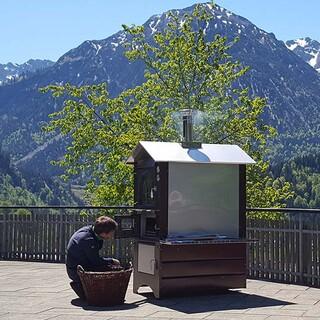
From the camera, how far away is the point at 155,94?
2553 cm

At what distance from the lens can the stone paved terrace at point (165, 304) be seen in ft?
27.6

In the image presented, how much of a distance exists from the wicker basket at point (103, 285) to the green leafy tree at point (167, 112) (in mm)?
13474

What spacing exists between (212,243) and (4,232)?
717 cm

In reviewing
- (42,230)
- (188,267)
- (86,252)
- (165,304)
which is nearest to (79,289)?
(86,252)

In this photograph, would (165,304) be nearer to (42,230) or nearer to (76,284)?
(76,284)

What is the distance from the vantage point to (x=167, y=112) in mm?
24219

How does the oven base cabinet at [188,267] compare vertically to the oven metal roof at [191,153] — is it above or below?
below

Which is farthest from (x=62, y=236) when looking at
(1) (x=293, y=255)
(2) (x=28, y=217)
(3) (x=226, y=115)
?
(3) (x=226, y=115)

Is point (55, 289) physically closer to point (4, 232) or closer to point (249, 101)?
point (4, 232)

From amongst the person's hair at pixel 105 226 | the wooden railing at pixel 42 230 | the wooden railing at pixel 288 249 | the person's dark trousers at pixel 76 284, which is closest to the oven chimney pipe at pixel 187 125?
the person's hair at pixel 105 226

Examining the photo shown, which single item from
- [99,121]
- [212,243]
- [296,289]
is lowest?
[296,289]

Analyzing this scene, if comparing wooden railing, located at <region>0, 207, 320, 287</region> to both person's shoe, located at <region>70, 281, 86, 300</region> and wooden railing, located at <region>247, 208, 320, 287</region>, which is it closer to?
wooden railing, located at <region>247, 208, 320, 287</region>

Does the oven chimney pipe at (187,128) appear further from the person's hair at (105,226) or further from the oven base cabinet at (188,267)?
the person's hair at (105,226)

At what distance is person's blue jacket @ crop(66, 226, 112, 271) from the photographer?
371 inches
